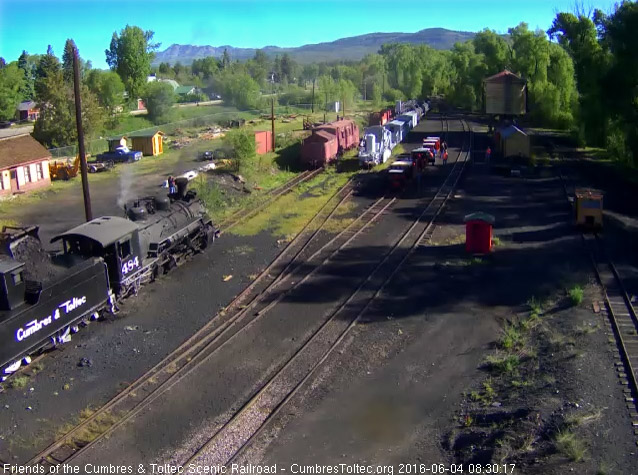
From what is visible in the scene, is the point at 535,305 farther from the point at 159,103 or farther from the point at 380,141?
the point at 159,103

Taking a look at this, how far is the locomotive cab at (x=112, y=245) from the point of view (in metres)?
14.5

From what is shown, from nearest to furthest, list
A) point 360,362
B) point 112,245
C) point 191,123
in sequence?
point 360,362
point 112,245
point 191,123

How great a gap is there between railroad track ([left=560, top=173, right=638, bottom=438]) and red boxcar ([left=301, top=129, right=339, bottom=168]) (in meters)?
19.0

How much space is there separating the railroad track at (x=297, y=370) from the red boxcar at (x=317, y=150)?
16961mm

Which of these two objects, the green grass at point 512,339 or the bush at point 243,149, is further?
the bush at point 243,149

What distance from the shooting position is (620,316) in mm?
14523

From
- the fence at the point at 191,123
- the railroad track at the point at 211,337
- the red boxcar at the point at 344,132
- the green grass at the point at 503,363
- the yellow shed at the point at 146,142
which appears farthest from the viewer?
the yellow shed at the point at 146,142

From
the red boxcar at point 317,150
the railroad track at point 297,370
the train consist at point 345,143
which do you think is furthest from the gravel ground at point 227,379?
the red boxcar at point 317,150

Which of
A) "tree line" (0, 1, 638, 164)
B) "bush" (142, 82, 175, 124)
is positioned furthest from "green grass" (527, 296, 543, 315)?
"bush" (142, 82, 175, 124)

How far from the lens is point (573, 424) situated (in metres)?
9.82

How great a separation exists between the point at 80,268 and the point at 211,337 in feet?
11.0

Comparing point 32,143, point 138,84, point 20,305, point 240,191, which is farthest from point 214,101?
point 20,305

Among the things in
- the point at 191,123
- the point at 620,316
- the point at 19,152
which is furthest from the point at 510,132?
the point at 191,123

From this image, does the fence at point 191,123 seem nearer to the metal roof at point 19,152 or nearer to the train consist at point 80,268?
the metal roof at point 19,152
